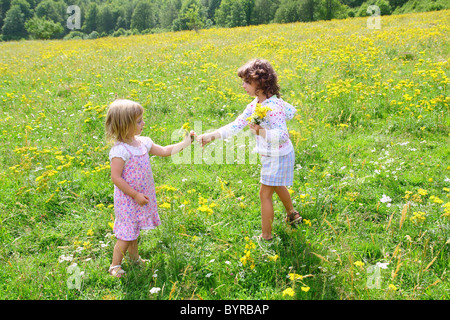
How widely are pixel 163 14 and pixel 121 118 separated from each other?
80.0m

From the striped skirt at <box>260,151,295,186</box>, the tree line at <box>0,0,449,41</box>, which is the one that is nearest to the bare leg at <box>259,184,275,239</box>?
the striped skirt at <box>260,151,295,186</box>

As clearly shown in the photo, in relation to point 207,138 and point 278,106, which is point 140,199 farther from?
point 278,106

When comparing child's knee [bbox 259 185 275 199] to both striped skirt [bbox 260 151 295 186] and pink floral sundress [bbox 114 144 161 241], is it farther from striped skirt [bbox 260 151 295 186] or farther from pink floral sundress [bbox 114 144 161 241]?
pink floral sundress [bbox 114 144 161 241]

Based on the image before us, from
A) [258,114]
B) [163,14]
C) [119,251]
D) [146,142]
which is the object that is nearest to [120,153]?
[146,142]

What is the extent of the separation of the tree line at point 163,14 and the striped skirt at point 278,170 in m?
22.9

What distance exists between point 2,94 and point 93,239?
693 cm

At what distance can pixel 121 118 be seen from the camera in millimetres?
2652


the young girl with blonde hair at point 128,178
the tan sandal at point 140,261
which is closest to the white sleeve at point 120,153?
the young girl with blonde hair at point 128,178

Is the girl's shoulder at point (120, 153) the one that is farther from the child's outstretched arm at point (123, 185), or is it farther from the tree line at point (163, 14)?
the tree line at point (163, 14)

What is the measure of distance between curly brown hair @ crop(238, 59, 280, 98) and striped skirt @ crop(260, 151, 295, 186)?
605mm

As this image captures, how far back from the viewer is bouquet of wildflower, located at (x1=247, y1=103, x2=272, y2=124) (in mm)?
2606

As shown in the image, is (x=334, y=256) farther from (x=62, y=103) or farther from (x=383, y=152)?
(x=62, y=103)

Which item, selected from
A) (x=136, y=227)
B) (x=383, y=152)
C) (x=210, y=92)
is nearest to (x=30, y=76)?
(x=210, y=92)
